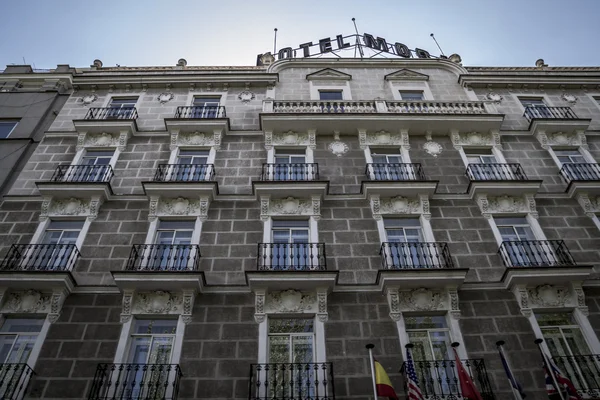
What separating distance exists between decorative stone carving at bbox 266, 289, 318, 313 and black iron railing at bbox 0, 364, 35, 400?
22.5 feet

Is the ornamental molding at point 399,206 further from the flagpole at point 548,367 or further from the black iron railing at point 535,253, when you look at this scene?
the flagpole at point 548,367

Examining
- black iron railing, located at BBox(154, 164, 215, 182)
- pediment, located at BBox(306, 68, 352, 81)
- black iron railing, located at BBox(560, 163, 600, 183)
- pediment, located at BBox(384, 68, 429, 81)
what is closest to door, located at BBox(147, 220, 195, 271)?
black iron railing, located at BBox(154, 164, 215, 182)

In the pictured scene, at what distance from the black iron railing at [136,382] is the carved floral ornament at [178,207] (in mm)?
5612

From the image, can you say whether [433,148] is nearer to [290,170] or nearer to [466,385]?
[290,170]

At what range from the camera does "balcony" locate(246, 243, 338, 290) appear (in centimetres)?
1434

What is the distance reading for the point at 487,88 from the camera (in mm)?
23391

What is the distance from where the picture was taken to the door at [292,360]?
1251 centimetres

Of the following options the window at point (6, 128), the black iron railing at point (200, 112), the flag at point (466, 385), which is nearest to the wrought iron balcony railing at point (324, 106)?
the black iron railing at point (200, 112)

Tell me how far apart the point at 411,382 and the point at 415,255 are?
490 centimetres

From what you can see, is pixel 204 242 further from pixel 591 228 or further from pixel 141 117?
pixel 591 228

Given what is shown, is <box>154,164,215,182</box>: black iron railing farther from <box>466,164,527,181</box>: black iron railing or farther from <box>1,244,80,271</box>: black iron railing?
<box>466,164,527,181</box>: black iron railing

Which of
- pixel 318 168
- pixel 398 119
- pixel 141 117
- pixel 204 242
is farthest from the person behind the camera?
pixel 141 117

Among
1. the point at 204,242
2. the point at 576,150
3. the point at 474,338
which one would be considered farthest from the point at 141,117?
the point at 576,150

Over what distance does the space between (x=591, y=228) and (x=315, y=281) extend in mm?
10597
